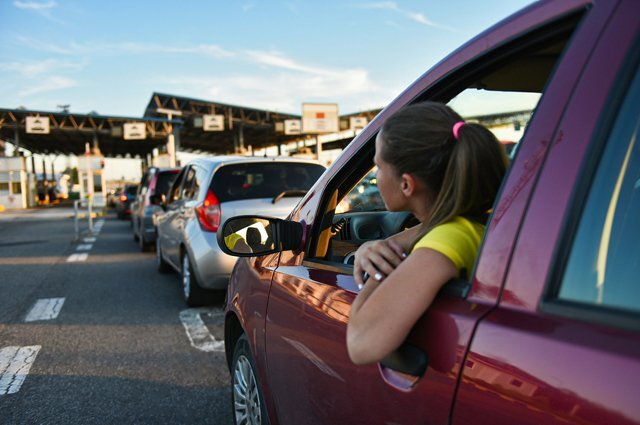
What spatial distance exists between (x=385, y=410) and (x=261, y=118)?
177 ft

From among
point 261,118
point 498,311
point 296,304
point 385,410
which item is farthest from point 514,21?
point 261,118

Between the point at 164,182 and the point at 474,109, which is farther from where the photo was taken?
the point at 164,182

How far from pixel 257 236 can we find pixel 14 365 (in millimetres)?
2901

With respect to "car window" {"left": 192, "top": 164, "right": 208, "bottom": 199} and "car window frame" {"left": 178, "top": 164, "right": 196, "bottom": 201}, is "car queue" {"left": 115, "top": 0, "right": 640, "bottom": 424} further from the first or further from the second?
"car window frame" {"left": 178, "top": 164, "right": 196, "bottom": 201}

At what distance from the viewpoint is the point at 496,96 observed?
5.87 feet

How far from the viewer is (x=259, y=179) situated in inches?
233

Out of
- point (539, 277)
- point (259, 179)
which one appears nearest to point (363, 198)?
point (539, 277)

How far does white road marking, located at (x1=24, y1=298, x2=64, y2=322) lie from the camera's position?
5.63 meters

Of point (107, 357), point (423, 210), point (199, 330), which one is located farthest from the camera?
point (199, 330)

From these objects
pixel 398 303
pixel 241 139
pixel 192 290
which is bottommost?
pixel 192 290

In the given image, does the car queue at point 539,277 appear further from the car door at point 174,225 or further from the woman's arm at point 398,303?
the car door at point 174,225

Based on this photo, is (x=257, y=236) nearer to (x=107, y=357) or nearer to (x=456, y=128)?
(x=456, y=128)

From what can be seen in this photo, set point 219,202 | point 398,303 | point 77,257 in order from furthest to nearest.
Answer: point 77,257 < point 219,202 < point 398,303

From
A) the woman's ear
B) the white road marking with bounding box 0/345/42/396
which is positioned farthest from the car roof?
the woman's ear
